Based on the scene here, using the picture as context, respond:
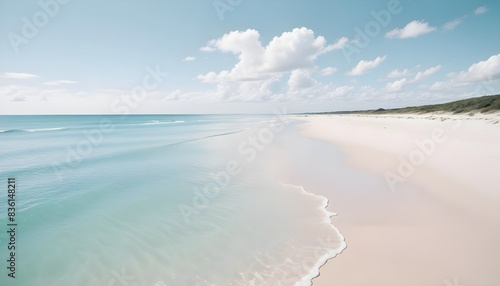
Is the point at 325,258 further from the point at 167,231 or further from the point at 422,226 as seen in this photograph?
the point at 167,231

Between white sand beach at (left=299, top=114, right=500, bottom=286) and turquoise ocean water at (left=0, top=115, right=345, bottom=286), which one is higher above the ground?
white sand beach at (left=299, top=114, right=500, bottom=286)

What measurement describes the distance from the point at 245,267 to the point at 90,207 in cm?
747

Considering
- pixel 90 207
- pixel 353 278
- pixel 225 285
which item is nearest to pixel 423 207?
pixel 353 278

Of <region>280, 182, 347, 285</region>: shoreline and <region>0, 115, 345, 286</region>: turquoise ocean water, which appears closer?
<region>280, 182, 347, 285</region>: shoreline

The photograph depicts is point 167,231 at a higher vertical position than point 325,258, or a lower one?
lower

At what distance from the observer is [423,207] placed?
7.91 m

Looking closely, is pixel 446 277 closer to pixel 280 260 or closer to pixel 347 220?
pixel 347 220

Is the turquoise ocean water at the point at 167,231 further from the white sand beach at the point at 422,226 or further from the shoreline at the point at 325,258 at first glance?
the white sand beach at the point at 422,226

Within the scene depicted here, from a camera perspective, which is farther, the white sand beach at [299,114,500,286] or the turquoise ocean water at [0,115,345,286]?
the turquoise ocean water at [0,115,345,286]

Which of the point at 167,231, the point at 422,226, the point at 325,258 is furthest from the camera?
the point at 167,231

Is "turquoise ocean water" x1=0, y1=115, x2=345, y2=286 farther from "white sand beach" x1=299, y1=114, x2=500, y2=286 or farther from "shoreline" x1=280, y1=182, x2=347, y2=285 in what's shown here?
"white sand beach" x1=299, y1=114, x2=500, y2=286

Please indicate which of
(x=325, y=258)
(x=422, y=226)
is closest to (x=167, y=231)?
(x=325, y=258)

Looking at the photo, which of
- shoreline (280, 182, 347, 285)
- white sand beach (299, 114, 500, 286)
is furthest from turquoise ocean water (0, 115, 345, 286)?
white sand beach (299, 114, 500, 286)

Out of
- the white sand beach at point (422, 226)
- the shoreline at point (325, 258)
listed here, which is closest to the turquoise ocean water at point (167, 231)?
the shoreline at point (325, 258)
